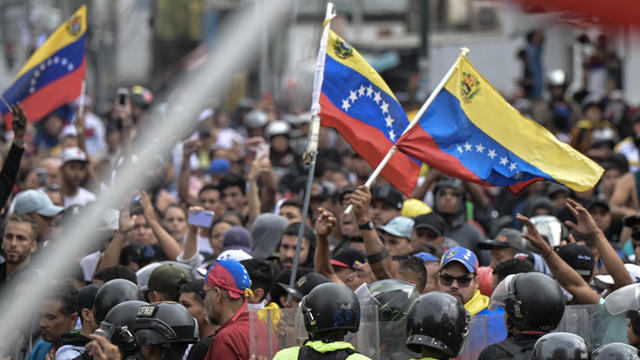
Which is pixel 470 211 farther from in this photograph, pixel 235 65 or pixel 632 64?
pixel 632 64

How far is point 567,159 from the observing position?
25.0 ft

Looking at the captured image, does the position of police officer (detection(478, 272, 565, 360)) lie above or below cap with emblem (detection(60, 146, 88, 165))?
above

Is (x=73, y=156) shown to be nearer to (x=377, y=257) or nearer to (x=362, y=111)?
(x=362, y=111)

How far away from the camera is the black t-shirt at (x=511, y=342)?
4977mm

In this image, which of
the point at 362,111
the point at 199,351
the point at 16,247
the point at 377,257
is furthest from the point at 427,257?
the point at 16,247

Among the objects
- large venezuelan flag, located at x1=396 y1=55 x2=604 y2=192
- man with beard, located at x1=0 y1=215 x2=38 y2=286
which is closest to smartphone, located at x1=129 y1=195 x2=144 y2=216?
man with beard, located at x1=0 y1=215 x2=38 y2=286

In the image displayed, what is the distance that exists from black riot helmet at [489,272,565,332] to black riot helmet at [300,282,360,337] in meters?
0.91

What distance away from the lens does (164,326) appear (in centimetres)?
515

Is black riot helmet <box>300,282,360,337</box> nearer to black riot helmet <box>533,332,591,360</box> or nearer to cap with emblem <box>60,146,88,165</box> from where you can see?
black riot helmet <box>533,332,591,360</box>

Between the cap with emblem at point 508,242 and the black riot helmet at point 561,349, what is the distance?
12.7ft

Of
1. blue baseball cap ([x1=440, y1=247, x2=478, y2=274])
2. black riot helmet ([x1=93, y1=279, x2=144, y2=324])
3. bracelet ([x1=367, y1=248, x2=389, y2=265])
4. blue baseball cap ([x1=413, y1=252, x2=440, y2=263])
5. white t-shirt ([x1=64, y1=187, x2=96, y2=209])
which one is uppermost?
black riot helmet ([x1=93, y1=279, x2=144, y2=324])

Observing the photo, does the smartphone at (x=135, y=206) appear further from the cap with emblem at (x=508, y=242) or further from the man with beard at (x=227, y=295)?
the cap with emblem at (x=508, y=242)

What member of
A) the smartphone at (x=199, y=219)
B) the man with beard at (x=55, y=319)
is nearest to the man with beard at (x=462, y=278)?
the man with beard at (x=55, y=319)

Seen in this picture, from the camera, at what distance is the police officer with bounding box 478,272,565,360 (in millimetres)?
5035
